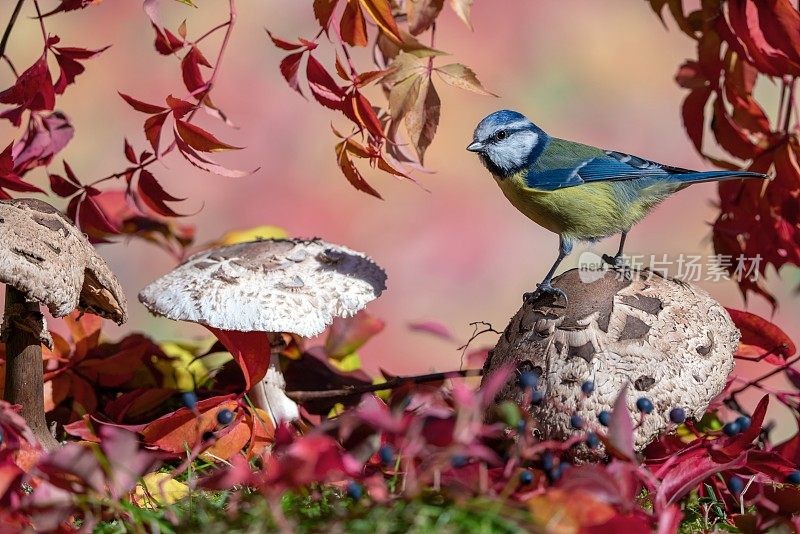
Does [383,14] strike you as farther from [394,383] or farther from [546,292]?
[394,383]

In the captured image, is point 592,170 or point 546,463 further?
point 592,170

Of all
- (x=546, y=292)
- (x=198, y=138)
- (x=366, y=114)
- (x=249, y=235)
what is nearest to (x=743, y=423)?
(x=546, y=292)

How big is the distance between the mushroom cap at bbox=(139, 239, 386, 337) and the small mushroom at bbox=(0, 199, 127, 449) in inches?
5.7

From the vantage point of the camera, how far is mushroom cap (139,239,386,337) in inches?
75.7

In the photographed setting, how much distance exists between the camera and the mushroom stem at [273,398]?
2199 mm

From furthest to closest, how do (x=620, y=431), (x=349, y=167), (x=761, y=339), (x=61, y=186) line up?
(x=761, y=339)
(x=61, y=186)
(x=349, y=167)
(x=620, y=431)

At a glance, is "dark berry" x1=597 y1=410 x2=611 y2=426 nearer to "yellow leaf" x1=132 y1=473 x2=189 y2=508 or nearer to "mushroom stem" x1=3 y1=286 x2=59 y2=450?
"yellow leaf" x1=132 y1=473 x2=189 y2=508

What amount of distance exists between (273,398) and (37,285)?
2.31 feet

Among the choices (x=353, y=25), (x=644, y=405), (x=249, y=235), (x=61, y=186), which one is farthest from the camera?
(x=249, y=235)

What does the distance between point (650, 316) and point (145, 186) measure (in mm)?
1019

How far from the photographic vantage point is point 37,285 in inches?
65.1

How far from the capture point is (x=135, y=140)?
3.97m

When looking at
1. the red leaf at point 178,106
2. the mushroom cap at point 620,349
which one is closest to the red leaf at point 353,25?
the red leaf at point 178,106

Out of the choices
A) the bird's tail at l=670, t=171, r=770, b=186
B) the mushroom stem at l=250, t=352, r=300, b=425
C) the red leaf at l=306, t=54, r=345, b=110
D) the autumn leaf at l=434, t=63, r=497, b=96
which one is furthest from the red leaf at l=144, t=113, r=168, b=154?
the bird's tail at l=670, t=171, r=770, b=186
